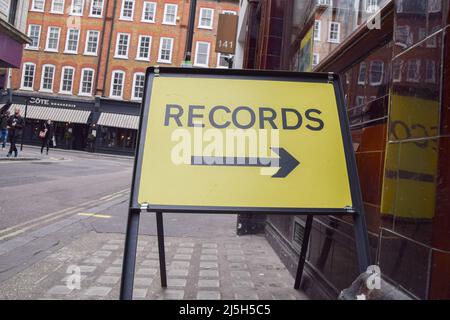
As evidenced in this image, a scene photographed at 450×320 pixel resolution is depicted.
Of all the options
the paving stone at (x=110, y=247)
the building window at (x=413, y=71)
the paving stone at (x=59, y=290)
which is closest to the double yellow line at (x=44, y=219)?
the paving stone at (x=110, y=247)

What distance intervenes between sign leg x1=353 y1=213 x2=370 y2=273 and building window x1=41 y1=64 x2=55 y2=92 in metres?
32.9

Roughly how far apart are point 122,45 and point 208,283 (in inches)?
1203

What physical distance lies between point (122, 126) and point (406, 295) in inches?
1151

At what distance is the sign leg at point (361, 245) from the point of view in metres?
1.56

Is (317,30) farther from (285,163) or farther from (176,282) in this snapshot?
(176,282)

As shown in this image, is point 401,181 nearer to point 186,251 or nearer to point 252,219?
point 186,251

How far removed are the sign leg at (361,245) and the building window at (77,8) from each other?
3366cm

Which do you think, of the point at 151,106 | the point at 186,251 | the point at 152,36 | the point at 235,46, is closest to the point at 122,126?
the point at 152,36

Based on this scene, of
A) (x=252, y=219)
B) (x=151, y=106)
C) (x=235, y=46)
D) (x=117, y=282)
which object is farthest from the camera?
(x=235, y=46)

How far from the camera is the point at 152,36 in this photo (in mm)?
30453

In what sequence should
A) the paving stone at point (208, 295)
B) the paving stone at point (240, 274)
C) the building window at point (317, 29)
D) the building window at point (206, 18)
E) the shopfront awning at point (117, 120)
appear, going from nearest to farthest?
the paving stone at point (208, 295)
the paving stone at point (240, 274)
the building window at point (317, 29)
the shopfront awning at point (117, 120)
the building window at point (206, 18)

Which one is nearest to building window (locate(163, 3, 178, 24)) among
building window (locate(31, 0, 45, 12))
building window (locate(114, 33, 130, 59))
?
building window (locate(114, 33, 130, 59))

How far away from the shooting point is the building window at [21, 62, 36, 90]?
99.1 feet

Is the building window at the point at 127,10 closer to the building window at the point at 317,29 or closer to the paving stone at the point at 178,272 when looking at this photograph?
the building window at the point at 317,29
